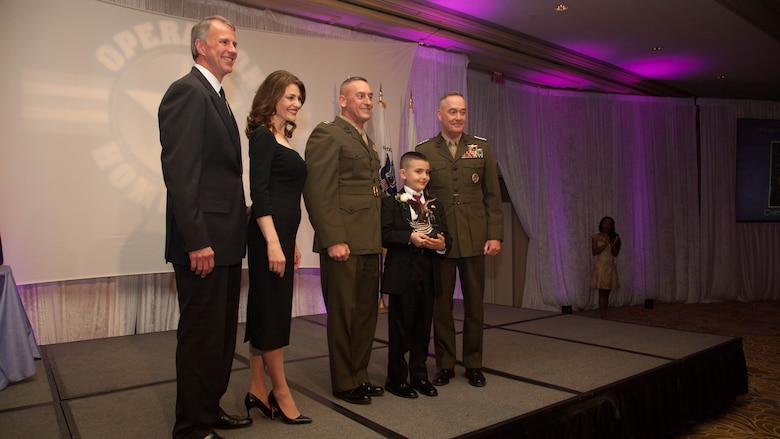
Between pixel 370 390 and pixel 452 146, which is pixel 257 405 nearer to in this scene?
pixel 370 390

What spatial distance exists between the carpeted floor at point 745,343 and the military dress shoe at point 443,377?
59.8 inches

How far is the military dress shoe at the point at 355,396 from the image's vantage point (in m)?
2.45

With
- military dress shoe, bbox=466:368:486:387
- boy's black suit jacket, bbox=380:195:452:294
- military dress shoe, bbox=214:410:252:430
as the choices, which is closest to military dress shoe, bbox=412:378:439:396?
military dress shoe, bbox=466:368:486:387

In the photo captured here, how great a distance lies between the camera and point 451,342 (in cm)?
286

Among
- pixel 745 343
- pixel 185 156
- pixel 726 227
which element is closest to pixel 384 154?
pixel 185 156

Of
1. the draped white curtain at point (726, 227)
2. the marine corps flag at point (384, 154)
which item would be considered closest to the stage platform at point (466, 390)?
the marine corps flag at point (384, 154)

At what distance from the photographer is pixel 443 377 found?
2799 mm

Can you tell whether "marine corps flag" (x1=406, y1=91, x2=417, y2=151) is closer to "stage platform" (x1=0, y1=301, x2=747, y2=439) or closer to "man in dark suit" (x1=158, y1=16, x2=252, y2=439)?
"stage platform" (x1=0, y1=301, x2=747, y2=439)

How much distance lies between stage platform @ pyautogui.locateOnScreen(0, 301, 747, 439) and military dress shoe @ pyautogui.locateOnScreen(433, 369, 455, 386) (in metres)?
0.03

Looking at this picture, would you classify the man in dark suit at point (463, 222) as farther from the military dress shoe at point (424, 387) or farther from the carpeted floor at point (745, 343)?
the carpeted floor at point (745, 343)

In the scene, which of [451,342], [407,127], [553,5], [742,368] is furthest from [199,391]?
[553,5]

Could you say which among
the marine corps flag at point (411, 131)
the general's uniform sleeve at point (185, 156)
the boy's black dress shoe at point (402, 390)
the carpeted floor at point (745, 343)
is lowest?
the carpeted floor at point (745, 343)

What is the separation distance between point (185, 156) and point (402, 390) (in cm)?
145

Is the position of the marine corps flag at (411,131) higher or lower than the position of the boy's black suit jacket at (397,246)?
higher
